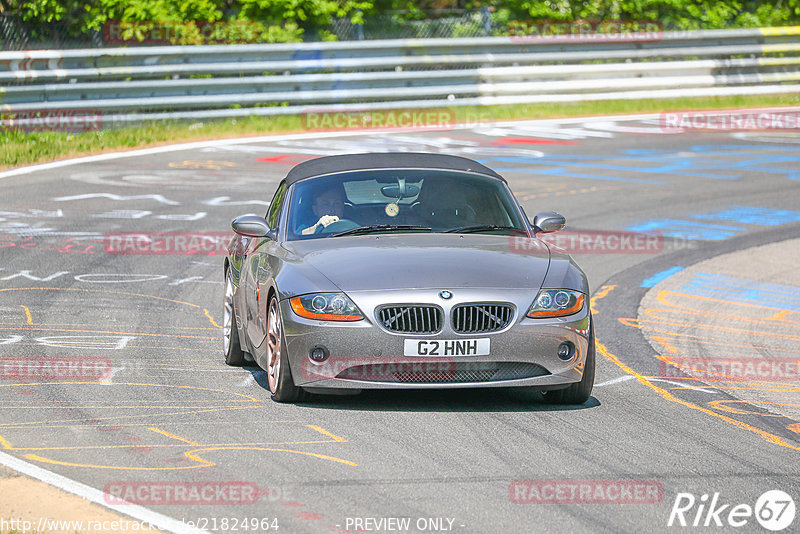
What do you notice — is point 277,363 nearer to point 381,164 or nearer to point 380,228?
point 380,228

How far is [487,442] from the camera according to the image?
662 cm

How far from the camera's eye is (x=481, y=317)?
23.9 ft

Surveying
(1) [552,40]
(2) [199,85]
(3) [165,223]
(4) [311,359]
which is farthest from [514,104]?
(4) [311,359]

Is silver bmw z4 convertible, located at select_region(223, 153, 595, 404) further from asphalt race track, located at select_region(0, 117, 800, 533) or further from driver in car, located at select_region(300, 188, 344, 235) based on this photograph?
asphalt race track, located at select_region(0, 117, 800, 533)

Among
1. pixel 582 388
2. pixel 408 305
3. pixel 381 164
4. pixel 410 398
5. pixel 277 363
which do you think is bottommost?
pixel 410 398

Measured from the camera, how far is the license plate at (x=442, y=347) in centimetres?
714

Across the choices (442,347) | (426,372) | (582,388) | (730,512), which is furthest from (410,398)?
(730,512)

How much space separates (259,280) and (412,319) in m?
1.40

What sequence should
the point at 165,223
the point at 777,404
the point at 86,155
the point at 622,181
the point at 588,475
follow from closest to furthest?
the point at 588,475 < the point at 777,404 < the point at 165,223 < the point at 622,181 < the point at 86,155

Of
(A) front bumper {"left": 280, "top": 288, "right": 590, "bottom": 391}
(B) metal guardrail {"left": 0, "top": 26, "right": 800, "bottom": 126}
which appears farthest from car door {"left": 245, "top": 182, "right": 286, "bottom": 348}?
(B) metal guardrail {"left": 0, "top": 26, "right": 800, "bottom": 126}

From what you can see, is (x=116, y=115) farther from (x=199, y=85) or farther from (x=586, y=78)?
(x=586, y=78)

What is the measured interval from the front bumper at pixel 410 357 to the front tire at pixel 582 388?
0.29 m

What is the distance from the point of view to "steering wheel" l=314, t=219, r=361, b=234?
8.40 metres

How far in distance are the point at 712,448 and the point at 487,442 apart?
46.4 inches
